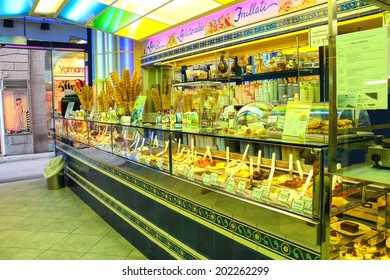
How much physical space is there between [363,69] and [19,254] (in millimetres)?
3660

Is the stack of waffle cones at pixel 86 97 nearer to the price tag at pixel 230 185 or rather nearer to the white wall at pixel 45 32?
the price tag at pixel 230 185

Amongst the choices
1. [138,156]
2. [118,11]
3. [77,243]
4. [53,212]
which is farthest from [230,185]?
[118,11]

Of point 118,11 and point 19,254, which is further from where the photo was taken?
point 118,11

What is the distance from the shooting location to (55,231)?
166 inches

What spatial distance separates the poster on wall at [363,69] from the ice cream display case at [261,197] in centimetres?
26

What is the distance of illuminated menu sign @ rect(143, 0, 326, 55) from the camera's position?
15.5 feet

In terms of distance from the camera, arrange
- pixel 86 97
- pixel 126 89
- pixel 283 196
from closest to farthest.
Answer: pixel 283 196
pixel 126 89
pixel 86 97

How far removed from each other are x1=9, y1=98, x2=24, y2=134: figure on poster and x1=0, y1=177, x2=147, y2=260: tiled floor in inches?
231

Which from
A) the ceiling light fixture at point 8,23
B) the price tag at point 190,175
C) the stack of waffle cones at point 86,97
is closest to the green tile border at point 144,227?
the price tag at point 190,175

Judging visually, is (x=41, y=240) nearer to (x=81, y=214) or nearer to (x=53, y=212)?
(x=81, y=214)

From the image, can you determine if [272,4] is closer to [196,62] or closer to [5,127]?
[196,62]

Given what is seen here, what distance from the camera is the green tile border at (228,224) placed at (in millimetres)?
1780

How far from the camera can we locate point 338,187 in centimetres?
173

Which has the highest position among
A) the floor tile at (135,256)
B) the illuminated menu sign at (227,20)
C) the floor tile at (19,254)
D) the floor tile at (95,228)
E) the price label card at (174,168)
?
the illuminated menu sign at (227,20)
